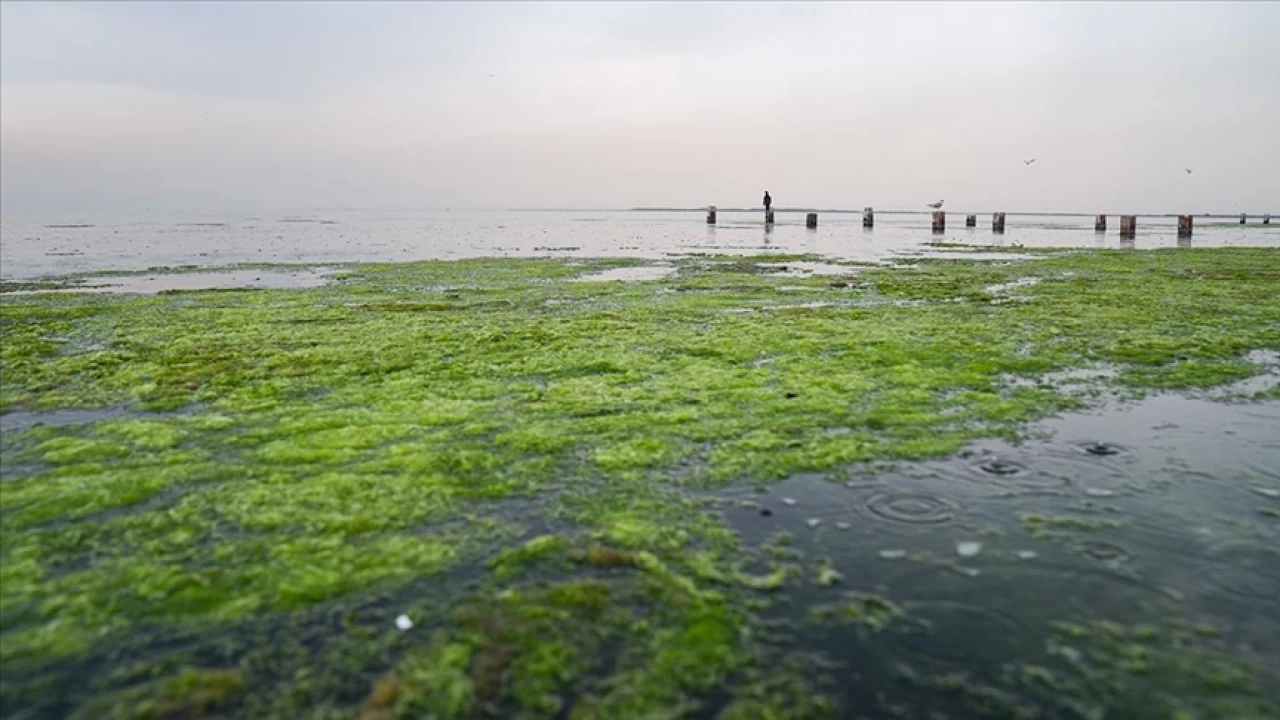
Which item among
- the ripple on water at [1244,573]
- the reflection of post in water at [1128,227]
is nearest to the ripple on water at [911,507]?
the ripple on water at [1244,573]

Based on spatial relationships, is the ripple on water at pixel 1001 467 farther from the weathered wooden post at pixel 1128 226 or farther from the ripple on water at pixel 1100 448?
the weathered wooden post at pixel 1128 226

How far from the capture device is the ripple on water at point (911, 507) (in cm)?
515

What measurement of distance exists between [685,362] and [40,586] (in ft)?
24.0

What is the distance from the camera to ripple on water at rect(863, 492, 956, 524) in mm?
5148

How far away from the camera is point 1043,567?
4.44 m

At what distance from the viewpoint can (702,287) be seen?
66.5 ft

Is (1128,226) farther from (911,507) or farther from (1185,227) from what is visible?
(911,507)

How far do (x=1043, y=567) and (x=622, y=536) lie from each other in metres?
Answer: 2.47

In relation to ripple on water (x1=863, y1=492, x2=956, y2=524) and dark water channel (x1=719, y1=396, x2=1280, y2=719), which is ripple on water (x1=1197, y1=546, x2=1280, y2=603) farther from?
ripple on water (x1=863, y1=492, x2=956, y2=524)

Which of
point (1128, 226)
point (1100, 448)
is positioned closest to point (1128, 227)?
point (1128, 226)

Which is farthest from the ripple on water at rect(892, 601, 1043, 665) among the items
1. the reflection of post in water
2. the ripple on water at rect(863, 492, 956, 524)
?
the reflection of post in water

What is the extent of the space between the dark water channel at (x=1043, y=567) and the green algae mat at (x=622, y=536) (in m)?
0.02

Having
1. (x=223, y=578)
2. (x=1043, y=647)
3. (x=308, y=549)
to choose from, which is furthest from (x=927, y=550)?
(x=223, y=578)

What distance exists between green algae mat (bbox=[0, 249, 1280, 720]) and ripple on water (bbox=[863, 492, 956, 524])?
1.0 inches
